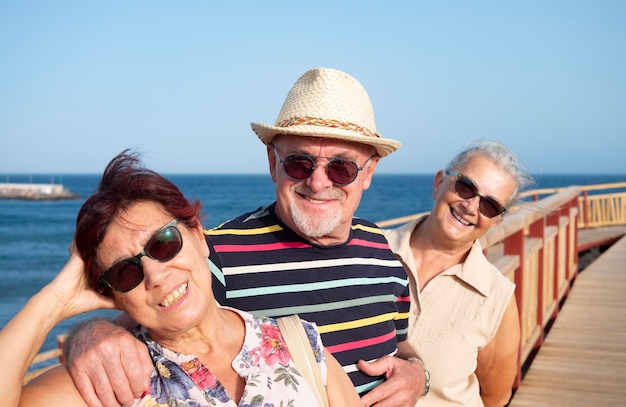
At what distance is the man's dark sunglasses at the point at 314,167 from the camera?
2.16m

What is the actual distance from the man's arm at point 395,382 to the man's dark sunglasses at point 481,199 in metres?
0.80

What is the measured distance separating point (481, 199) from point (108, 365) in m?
1.79

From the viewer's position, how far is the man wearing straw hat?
→ 2.09 m

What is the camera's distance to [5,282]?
1228 inches

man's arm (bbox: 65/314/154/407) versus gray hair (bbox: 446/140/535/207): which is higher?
gray hair (bbox: 446/140/535/207)

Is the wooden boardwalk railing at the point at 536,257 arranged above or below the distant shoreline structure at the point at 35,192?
above

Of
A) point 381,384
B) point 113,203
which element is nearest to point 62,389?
point 113,203

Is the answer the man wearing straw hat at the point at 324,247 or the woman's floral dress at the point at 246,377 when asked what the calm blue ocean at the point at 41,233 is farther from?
the woman's floral dress at the point at 246,377

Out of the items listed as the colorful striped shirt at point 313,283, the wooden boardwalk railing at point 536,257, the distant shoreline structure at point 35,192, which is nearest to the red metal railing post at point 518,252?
the wooden boardwalk railing at point 536,257

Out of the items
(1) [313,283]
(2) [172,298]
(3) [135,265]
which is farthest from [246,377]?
(1) [313,283]

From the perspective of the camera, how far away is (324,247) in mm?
2213

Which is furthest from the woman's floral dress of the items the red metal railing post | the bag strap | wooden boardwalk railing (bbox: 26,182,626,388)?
the red metal railing post

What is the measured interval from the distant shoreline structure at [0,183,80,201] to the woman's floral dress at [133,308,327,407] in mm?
102348

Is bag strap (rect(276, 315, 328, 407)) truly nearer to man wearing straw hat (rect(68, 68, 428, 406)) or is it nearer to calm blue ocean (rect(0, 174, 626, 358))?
man wearing straw hat (rect(68, 68, 428, 406))
